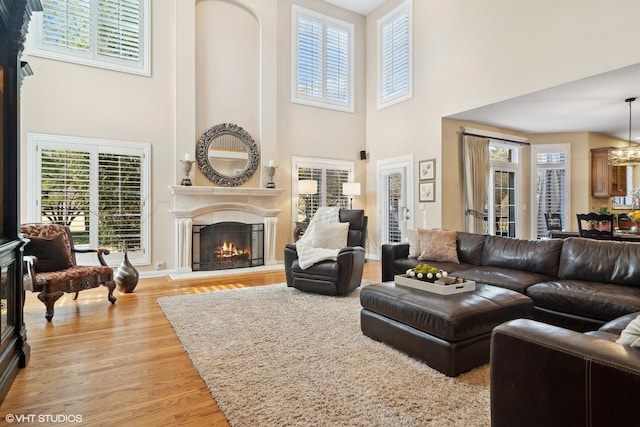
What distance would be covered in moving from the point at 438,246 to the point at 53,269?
14.1 ft

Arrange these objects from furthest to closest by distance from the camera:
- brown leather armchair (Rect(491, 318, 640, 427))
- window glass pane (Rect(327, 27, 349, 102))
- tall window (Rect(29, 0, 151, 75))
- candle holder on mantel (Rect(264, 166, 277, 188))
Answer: window glass pane (Rect(327, 27, 349, 102)), candle holder on mantel (Rect(264, 166, 277, 188)), tall window (Rect(29, 0, 151, 75)), brown leather armchair (Rect(491, 318, 640, 427))

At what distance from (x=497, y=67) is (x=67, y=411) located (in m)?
6.12

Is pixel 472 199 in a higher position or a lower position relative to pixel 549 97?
lower

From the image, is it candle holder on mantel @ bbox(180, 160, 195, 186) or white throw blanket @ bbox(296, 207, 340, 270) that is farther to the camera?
candle holder on mantel @ bbox(180, 160, 195, 186)

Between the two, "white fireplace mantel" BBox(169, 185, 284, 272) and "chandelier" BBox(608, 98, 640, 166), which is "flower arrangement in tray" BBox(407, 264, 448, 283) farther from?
"chandelier" BBox(608, 98, 640, 166)

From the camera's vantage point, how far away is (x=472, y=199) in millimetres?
6320

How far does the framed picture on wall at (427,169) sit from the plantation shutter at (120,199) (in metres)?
4.81

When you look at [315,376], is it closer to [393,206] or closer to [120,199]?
[120,199]

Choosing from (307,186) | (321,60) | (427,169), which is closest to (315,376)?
(307,186)

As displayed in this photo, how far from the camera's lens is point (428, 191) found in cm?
639

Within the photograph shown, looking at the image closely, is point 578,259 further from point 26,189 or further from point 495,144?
point 26,189

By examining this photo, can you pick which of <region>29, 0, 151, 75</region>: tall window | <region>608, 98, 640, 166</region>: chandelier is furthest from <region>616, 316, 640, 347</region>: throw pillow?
<region>29, 0, 151, 75</region>: tall window

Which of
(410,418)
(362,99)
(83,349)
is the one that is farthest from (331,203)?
(410,418)

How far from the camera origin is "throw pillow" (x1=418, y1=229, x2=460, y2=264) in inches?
166
